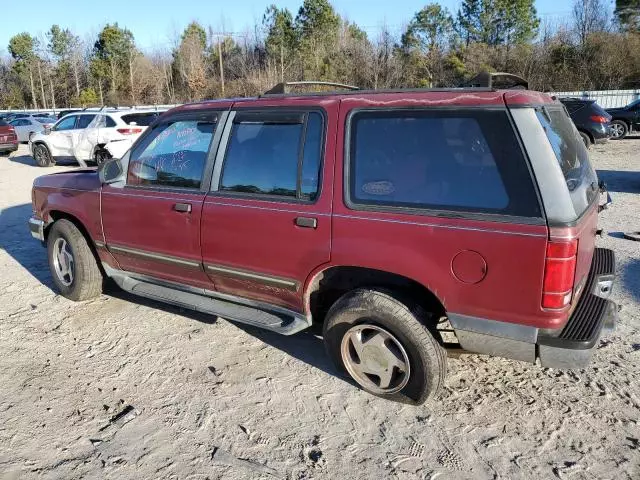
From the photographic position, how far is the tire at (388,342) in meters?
3.11

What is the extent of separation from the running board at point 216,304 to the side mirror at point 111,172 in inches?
32.7

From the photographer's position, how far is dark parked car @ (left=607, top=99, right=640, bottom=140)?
18.5 metres

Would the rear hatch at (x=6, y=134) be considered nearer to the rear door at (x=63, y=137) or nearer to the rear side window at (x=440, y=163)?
the rear door at (x=63, y=137)

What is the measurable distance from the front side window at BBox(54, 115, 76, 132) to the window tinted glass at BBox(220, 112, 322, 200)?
13.4 meters

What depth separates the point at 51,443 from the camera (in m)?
3.02

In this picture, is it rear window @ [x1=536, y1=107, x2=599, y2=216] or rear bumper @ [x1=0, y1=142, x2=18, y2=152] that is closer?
rear window @ [x1=536, y1=107, x2=599, y2=216]

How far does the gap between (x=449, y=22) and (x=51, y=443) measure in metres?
43.0

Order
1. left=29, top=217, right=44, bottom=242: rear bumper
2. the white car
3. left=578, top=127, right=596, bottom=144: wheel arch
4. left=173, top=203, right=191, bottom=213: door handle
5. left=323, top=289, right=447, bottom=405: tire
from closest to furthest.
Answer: left=323, top=289, right=447, bottom=405: tire, left=173, top=203, right=191, bottom=213: door handle, left=29, top=217, right=44, bottom=242: rear bumper, the white car, left=578, top=127, right=596, bottom=144: wheel arch

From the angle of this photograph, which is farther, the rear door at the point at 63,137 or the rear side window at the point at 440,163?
the rear door at the point at 63,137

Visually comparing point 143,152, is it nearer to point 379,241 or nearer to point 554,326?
point 379,241

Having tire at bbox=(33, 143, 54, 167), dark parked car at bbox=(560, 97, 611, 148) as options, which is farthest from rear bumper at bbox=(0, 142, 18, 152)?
dark parked car at bbox=(560, 97, 611, 148)

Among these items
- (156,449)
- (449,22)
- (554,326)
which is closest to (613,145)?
(554,326)

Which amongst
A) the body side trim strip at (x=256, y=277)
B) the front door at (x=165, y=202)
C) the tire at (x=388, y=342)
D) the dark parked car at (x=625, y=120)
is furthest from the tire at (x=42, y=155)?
the dark parked car at (x=625, y=120)

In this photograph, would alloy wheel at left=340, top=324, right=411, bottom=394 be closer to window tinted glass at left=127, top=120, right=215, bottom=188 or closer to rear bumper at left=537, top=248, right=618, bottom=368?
rear bumper at left=537, top=248, right=618, bottom=368
